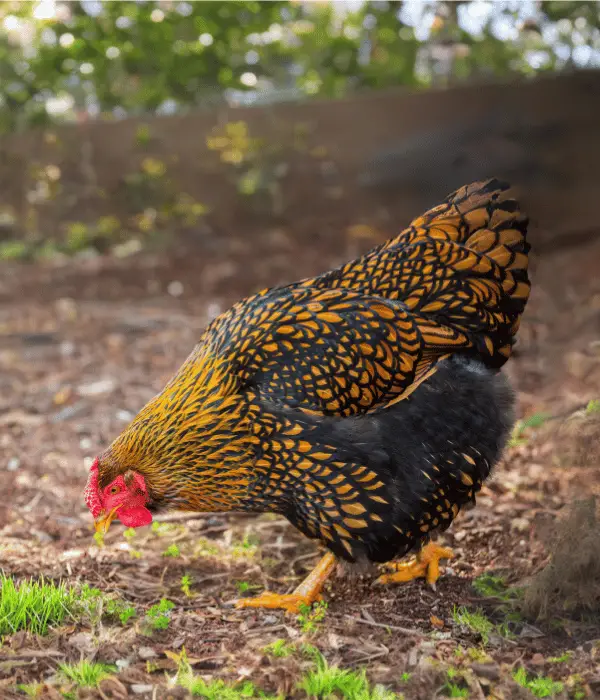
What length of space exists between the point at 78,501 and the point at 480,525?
1.95 metres

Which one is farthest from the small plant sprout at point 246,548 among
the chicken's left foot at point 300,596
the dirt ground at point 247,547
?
the chicken's left foot at point 300,596

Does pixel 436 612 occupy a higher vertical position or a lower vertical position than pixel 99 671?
lower

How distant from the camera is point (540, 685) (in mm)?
Result: 2291

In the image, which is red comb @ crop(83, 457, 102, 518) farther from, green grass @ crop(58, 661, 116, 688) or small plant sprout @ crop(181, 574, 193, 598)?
green grass @ crop(58, 661, 116, 688)

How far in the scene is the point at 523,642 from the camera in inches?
105

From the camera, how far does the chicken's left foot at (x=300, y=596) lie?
9.50 feet

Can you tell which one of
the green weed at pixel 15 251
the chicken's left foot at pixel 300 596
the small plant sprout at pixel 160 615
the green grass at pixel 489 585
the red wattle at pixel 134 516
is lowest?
the green weed at pixel 15 251

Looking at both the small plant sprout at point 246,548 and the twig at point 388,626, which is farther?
the small plant sprout at point 246,548

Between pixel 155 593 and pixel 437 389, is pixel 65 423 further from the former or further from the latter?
pixel 437 389

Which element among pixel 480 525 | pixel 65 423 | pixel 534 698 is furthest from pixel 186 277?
pixel 534 698

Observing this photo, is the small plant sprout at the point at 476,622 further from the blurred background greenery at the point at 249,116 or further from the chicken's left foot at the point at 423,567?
the blurred background greenery at the point at 249,116

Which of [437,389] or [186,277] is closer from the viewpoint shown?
[437,389]

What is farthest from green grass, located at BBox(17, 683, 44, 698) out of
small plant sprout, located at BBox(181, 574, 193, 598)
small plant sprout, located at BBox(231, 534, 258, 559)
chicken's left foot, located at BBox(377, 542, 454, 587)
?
chicken's left foot, located at BBox(377, 542, 454, 587)

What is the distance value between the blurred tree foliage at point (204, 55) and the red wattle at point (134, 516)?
565 cm
